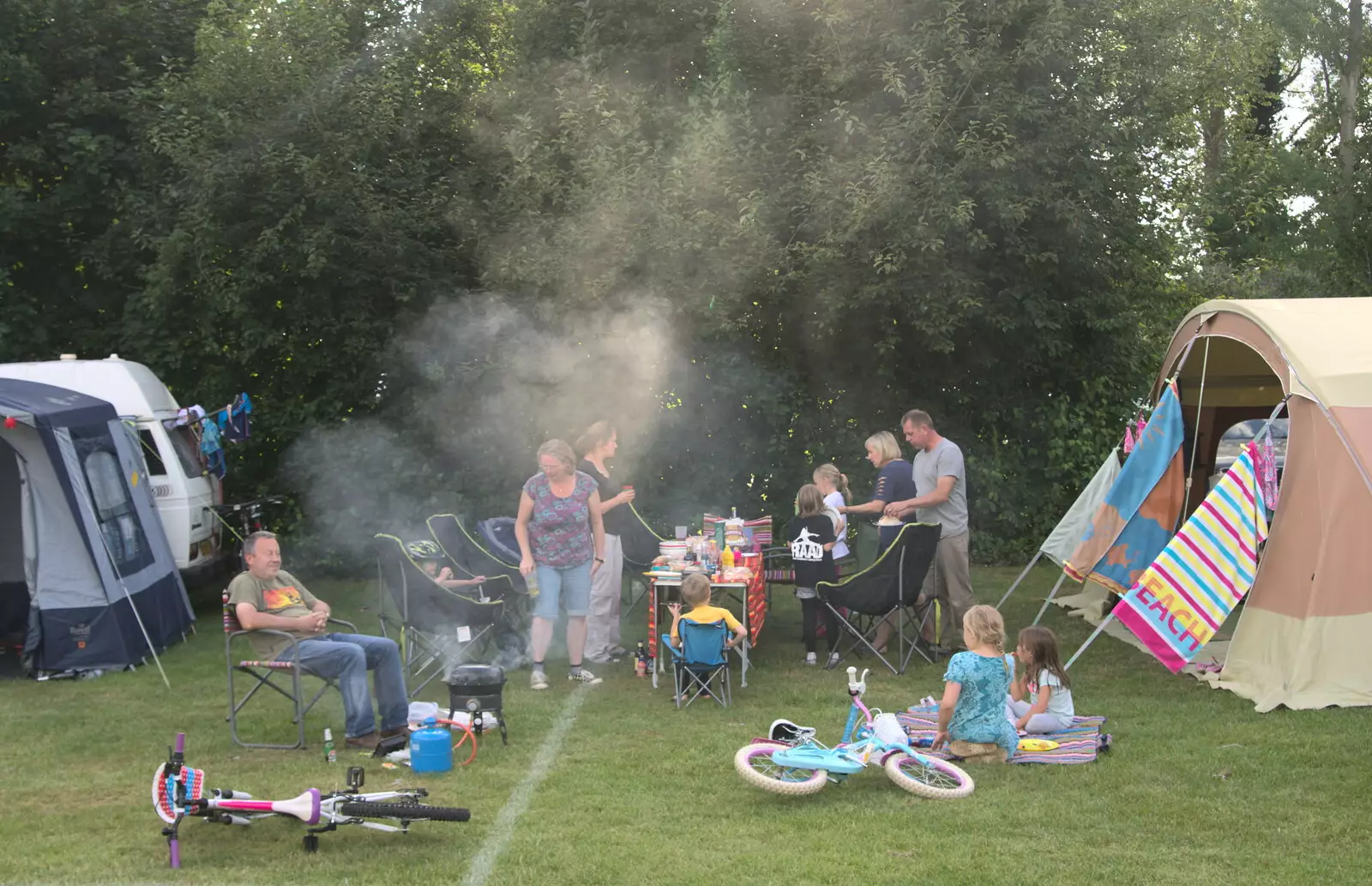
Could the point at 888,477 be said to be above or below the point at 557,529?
above

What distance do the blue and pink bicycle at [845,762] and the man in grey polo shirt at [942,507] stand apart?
2770mm

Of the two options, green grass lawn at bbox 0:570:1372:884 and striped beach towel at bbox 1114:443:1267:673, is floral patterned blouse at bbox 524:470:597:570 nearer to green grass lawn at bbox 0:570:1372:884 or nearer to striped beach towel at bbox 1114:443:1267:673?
green grass lawn at bbox 0:570:1372:884

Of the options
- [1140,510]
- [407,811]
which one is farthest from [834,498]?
[407,811]

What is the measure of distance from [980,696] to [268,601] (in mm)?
3241

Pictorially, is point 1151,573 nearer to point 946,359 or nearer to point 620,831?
point 620,831

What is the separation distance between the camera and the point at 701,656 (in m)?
6.83

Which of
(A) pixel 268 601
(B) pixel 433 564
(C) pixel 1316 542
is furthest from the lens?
(B) pixel 433 564

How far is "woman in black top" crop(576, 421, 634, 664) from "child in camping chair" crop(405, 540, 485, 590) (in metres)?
0.84

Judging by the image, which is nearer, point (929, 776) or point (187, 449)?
point (929, 776)

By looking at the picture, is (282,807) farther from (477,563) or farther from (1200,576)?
(1200,576)

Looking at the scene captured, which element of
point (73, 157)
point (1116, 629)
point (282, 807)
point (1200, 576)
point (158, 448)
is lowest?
point (1116, 629)

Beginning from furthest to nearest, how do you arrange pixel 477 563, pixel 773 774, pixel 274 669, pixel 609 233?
1. pixel 609 233
2. pixel 477 563
3. pixel 274 669
4. pixel 773 774

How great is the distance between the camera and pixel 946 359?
499 inches

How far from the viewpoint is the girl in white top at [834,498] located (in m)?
8.27
